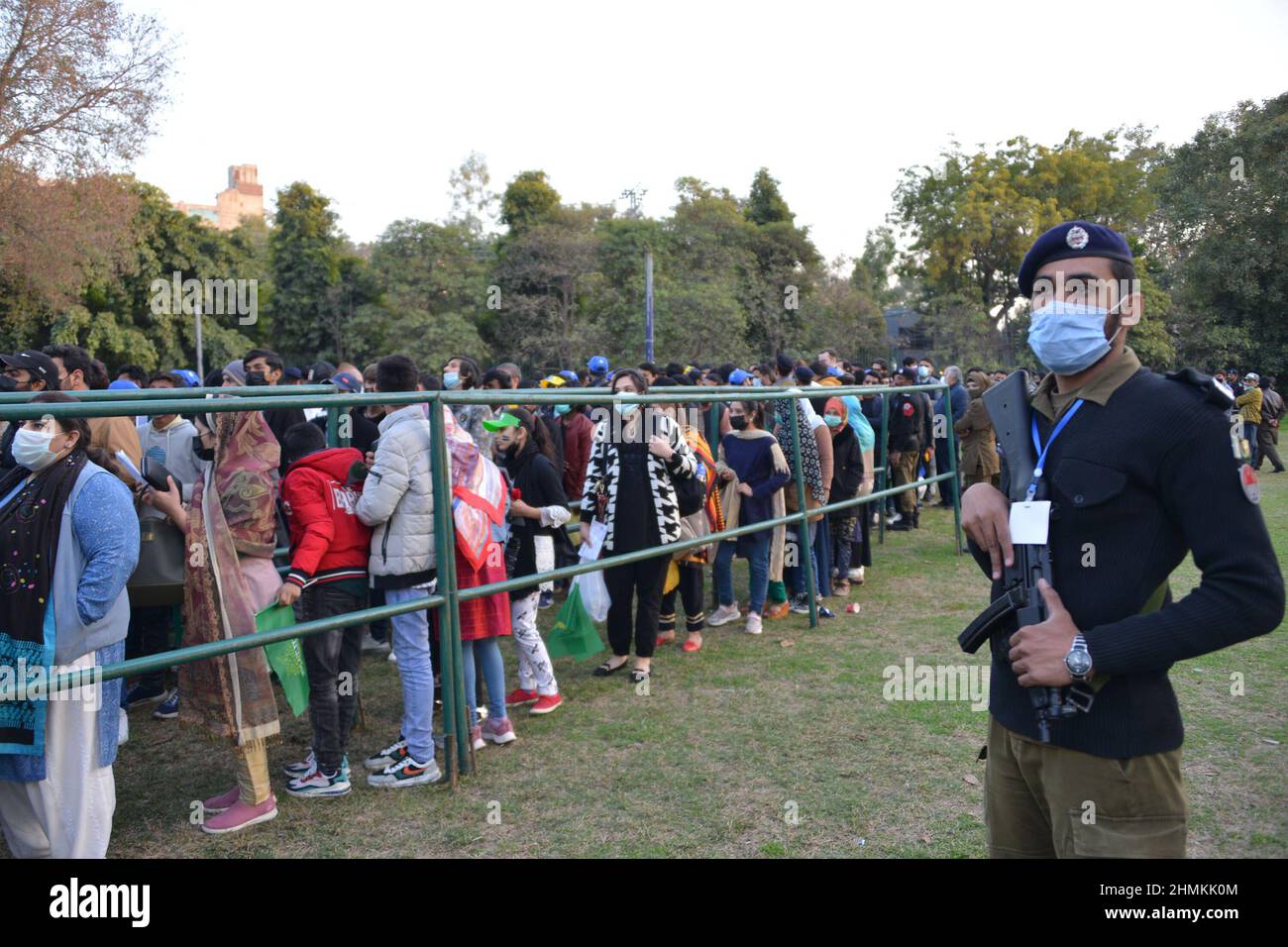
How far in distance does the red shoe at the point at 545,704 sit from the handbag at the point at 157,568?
1977mm

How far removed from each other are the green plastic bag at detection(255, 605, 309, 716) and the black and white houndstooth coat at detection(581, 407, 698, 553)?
209cm

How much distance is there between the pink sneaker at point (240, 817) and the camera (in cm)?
400

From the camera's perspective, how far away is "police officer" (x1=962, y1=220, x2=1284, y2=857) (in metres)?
1.79

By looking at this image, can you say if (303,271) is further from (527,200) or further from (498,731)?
(498,731)

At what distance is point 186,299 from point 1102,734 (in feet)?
122

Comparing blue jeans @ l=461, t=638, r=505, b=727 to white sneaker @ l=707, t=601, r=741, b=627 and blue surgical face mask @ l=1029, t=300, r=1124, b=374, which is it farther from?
blue surgical face mask @ l=1029, t=300, r=1124, b=374

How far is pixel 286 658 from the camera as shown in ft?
13.7

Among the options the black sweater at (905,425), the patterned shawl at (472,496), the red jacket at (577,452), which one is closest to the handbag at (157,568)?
the patterned shawl at (472,496)

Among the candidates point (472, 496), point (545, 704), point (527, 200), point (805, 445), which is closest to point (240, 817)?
point (472, 496)

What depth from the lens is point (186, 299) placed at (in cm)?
3409

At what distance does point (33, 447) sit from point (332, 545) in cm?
140

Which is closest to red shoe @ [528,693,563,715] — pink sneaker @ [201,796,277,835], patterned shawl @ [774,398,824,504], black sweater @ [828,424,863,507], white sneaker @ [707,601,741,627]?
pink sneaker @ [201,796,277,835]
